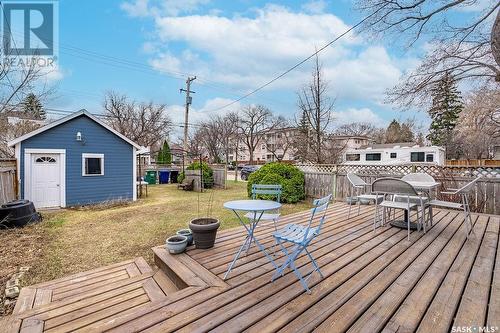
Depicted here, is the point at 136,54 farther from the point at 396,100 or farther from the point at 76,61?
the point at 396,100

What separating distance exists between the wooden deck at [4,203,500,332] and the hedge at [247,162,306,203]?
4.95m

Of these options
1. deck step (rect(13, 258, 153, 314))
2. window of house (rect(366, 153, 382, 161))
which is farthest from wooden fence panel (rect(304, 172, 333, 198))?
window of house (rect(366, 153, 382, 161))

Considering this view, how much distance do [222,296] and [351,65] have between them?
9.26 m

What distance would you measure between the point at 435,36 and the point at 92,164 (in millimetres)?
11823

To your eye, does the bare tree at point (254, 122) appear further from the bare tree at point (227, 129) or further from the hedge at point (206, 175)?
the hedge at point (206, 175)

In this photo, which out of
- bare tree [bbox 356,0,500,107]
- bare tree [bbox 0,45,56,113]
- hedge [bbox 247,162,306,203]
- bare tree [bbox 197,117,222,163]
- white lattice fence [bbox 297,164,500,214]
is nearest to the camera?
white lattice fence [bbox 297,164,500,214]

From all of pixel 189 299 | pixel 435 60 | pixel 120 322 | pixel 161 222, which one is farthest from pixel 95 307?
pixel 435 60

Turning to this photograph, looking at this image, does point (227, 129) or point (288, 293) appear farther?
point (227, 129)

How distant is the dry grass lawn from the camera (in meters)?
3.61

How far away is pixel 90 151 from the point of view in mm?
9023

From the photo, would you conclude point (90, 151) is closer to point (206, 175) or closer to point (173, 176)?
point (206, 175)

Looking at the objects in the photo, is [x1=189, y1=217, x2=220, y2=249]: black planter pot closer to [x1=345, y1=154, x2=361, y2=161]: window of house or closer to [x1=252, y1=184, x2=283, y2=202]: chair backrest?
[x1=252, y1=184, x2=283, y2=202]: chair backrest

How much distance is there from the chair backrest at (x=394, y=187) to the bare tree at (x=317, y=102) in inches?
322

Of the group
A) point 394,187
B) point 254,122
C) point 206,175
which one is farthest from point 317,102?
point 254,122
